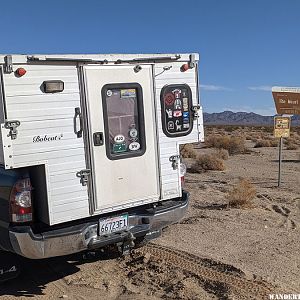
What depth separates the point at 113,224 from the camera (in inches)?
217

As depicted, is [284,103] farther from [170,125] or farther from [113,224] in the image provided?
[113,224]

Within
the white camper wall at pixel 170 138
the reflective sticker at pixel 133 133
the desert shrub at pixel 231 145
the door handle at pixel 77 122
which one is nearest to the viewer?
the door handle at pixel 77 122

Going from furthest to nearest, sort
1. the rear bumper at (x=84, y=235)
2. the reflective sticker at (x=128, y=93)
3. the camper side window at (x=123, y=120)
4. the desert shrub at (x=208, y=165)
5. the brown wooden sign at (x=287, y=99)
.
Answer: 1. the desert shrub at (x=208, y=165)
2. the brown wooden sign at (x=287, y=99)
3. the reflective sticker at (x=128, y=93)
4. the camper side window at (x=123, y=120)
5. the rear bumper at (x=84, y=235)

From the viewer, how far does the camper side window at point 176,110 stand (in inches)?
239

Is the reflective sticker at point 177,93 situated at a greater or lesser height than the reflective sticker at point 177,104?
greater

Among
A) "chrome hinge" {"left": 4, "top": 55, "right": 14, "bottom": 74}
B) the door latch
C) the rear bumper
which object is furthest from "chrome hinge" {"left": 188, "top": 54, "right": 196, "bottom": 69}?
"chrome hinge" {"left": 4, "top": 55, "right": 14, "bottom": 74}

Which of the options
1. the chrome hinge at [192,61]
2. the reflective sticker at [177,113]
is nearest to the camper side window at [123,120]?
the reflective sticker at [177,113]

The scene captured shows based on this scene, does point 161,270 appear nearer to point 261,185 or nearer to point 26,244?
point 26,244

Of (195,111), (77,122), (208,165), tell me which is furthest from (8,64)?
(208,165)

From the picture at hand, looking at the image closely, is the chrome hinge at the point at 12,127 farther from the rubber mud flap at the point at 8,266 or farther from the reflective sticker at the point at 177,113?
the reflective sticker at the point at 177,113

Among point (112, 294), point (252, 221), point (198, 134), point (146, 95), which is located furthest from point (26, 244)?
point (252, 221)

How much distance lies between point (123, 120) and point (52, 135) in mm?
940

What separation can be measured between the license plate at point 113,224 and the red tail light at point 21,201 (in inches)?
33.1

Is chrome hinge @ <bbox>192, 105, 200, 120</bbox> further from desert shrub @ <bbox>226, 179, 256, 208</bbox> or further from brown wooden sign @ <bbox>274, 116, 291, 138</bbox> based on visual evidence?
brown wooden sign @ <bbox>274, 116, 291, 138</bbox>
